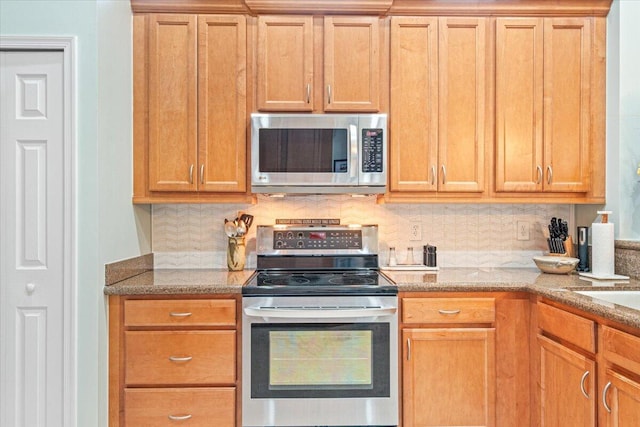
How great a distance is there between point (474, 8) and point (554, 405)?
207 cm

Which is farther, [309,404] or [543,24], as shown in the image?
[543,24]

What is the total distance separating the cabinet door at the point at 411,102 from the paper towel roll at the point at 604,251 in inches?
36.2

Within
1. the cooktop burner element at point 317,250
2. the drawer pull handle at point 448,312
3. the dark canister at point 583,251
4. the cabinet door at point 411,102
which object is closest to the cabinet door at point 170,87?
the cooktop burner element at point 317,250

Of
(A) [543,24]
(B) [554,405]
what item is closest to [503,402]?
(B) [554,405]

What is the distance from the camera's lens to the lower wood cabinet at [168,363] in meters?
2.13

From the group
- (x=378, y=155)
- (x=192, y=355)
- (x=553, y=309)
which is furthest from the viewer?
(x=378, y=155)

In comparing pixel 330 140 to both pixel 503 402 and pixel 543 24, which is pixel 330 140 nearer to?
pixel 543 24

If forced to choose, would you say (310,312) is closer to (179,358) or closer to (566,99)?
(179,358)

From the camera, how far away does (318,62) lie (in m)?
2.50

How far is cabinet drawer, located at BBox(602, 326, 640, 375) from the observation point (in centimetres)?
152

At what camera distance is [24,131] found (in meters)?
2.06

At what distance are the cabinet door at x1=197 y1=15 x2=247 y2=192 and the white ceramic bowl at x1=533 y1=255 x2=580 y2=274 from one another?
5.84ft

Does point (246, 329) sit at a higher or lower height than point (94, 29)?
lower

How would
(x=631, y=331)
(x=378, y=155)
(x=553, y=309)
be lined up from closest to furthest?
(x=631, y=331), (x=553, y=309), (x=378, y=155)
